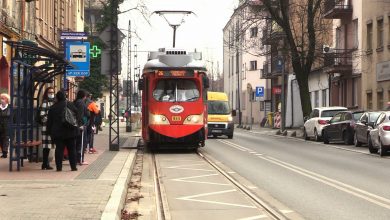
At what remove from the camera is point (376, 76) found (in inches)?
1382

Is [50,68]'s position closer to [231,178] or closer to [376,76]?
[231,178]

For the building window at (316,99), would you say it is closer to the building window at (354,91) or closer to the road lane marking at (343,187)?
the building window at (354,91)

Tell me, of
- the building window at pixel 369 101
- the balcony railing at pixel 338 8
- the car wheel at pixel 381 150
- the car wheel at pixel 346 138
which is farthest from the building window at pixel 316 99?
the car wheel at pixel 381 150

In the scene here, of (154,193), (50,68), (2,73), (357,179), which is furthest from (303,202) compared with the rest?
(2,73)

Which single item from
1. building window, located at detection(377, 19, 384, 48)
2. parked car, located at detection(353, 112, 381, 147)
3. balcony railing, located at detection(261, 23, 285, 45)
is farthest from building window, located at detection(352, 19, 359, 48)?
parked car, located at detection(353, 112, 381, 147)

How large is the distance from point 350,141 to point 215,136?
9456 millimetres

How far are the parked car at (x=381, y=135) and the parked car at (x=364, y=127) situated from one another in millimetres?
923

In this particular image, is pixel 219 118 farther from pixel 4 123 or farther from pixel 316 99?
pixel 316 99

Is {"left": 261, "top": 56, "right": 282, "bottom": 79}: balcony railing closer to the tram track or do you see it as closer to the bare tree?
the bare tree

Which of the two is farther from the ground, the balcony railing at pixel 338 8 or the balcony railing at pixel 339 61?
the balcony railing at pixel 338 8

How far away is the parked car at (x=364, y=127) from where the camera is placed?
22298mm

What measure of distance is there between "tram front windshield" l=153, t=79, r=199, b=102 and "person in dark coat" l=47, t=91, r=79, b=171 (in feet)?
23.5

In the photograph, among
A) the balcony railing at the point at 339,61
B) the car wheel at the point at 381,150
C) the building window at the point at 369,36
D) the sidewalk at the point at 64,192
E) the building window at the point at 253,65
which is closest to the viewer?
the sidewalk at the point at 64,192

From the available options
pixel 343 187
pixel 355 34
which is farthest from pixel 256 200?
pixel 355 34
